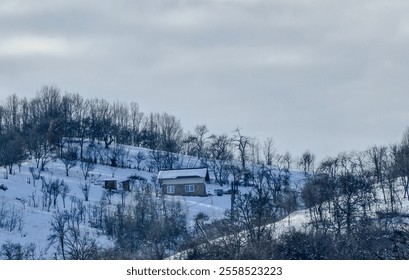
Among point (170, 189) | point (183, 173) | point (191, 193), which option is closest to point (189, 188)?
point (191, 193)

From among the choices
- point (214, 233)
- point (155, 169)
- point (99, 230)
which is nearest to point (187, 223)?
point (99, 230)

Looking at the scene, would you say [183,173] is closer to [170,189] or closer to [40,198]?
[170,189]

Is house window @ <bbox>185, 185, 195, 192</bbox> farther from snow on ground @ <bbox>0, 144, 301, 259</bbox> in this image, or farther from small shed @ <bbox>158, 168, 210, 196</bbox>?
snow on ground @ <bbox>0, 144, 301, 259</bbox>

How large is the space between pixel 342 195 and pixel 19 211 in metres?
16.9

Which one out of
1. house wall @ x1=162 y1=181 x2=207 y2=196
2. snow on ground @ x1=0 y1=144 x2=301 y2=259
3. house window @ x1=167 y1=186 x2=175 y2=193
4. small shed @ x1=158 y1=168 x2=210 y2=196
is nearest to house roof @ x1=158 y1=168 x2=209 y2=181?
small shed @ x1=158 y1=168 x2=210 y2=196

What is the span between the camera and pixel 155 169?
5725 cm

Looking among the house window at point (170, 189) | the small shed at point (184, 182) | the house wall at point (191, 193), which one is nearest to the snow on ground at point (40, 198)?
the house wall at point (191, 193)

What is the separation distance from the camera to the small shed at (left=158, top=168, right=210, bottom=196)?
50.0 metres

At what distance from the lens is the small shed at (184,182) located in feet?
164

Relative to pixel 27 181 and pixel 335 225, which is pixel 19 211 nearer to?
pixel 27 181

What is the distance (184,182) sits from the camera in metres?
50.4

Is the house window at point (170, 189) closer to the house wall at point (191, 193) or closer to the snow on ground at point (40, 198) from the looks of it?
the house wall at point (191, 193)

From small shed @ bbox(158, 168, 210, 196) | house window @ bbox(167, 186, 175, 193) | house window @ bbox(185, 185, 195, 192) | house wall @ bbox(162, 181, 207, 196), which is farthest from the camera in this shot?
house window @ bbox(185, 185, 195, 192)

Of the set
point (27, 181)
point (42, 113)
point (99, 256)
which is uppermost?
point (42, 113)
